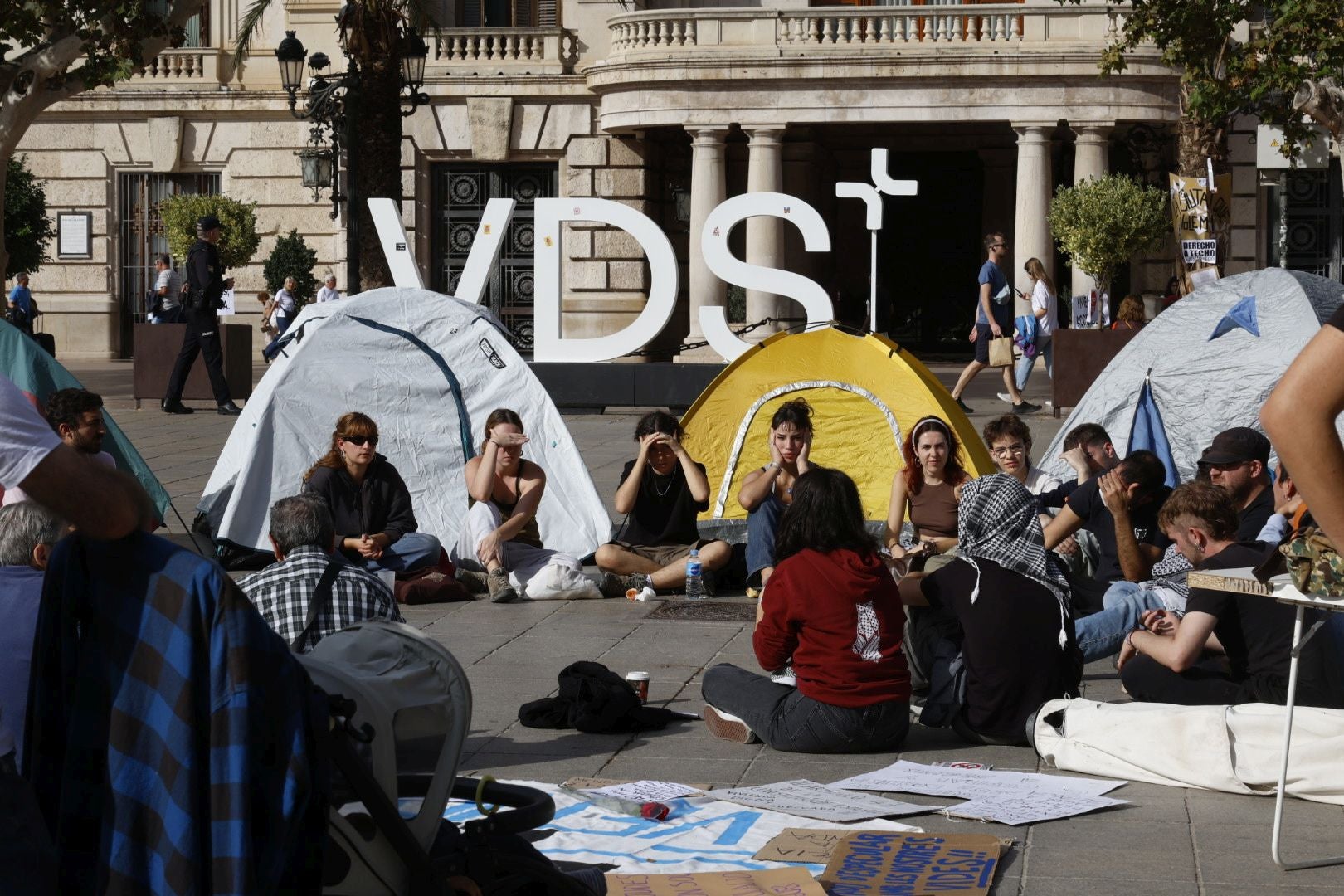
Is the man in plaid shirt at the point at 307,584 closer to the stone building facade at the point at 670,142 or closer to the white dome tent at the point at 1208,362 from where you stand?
the white dome tent at the point at 1208,362

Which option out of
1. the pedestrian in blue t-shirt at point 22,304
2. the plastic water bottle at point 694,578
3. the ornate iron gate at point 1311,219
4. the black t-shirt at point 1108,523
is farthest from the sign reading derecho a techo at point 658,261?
the ornate iron gate at point 1311,219

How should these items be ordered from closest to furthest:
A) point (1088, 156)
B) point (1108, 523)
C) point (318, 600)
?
point (318, 600) → point (1108, 523) → point (1088, 156)

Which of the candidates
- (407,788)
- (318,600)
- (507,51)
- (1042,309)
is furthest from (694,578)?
(507,51)

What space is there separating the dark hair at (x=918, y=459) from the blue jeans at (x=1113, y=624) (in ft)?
5.71

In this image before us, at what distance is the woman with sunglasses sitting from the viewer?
32.0 feet

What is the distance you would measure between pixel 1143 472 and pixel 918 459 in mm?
1224

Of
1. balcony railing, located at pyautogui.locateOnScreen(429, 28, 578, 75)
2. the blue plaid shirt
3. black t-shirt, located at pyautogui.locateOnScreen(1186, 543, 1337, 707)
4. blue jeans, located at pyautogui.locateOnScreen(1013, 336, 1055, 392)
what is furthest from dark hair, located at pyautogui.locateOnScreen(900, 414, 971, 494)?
balcony railing, located at pyautogui.locateOnScreen(429, 28, 578, 75)

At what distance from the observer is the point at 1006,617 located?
21.2ft

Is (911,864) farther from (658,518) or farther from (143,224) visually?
(143,224)

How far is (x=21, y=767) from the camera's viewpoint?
3.30 m

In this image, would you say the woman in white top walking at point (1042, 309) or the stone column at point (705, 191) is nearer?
the woman in white top walking at point (1042, 309)

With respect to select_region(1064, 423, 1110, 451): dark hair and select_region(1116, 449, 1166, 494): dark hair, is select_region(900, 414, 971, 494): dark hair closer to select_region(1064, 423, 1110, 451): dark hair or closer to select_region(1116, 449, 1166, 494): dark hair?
select_region(1064, 423, 1110, 451): dark hair

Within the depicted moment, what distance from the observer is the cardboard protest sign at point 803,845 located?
16.8 feet

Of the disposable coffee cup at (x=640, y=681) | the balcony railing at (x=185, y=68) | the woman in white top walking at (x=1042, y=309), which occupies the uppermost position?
the balcony railing at (x=185, y=68)
